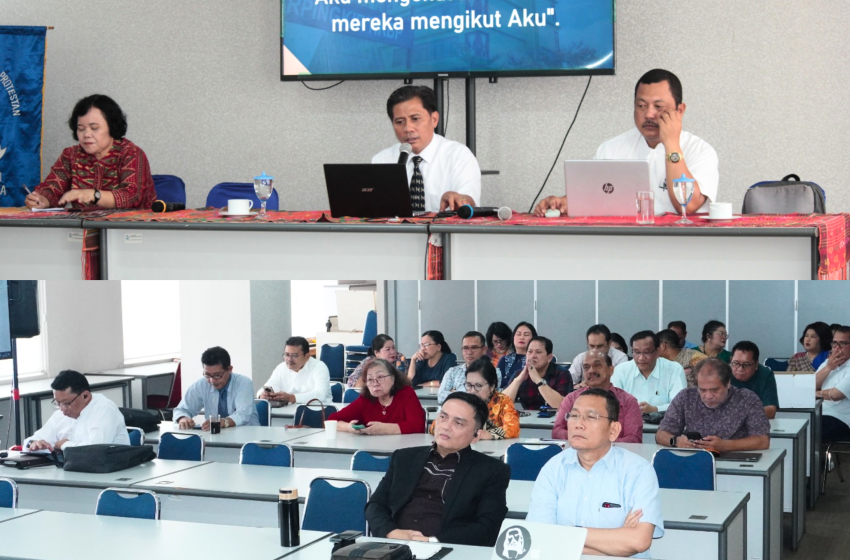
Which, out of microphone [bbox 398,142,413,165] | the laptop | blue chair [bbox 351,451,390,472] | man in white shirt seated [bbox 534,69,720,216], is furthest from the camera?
blue chair [bbox 351,451,390,472]

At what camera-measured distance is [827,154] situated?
5.92 m

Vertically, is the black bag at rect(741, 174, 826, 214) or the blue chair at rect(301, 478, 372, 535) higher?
the black bag at rect(741, 174, 826, 214)

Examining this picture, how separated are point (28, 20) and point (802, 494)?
20.4 feet

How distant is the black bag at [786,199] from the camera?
4.10 metres

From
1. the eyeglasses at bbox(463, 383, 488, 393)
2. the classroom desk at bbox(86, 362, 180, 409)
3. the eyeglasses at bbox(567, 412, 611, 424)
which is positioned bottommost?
the classroom desk at bbox(86, 362, 180, 409)

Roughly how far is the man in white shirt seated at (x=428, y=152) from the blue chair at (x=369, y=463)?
118 cm

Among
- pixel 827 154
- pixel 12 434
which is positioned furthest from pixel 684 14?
pixel 12 434

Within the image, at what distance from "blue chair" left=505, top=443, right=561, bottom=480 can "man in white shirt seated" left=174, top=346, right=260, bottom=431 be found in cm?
223

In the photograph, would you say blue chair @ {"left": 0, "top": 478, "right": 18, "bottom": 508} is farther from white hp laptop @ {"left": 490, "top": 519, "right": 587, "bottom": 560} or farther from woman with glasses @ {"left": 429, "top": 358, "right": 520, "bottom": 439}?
white hp laptop @ {"left": 490, "top": 519, "right": 587, "bottom": 560}

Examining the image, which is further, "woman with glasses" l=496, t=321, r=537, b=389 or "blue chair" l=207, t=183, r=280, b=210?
"woman with glasses" l=496, t=321, r=537, b=389

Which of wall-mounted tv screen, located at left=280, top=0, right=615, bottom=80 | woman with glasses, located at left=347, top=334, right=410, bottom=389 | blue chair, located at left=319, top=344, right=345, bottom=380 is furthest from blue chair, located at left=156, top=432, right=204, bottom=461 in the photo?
blue chair, located at left=319, top=344, right=345, bottom=380

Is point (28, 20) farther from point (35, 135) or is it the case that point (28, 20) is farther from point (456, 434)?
point (456, 434)

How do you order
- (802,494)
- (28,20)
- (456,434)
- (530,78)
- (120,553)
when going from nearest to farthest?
(120,553) → (456,434) → (802,494) → (530,78) → (28,20)

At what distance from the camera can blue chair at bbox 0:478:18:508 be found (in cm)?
379
